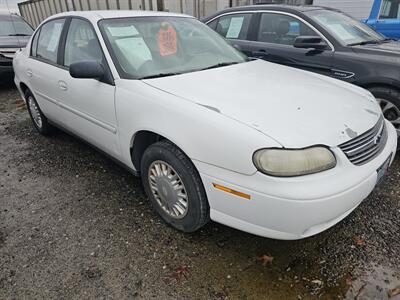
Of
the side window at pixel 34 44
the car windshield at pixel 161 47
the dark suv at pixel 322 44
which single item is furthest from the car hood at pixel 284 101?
the side window at pixel 34 44

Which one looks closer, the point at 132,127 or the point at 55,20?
the point at 132,127

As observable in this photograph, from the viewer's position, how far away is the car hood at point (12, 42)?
22.4 feet

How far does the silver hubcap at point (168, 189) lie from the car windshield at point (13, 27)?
6976mm

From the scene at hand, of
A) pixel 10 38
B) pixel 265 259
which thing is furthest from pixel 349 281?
pixel 10 38

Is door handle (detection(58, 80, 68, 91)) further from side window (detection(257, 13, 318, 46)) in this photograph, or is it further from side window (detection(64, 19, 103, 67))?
side window (detection(257, 13, 318, 46))

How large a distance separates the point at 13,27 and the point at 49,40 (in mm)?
5267

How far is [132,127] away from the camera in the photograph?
2416 millimetres

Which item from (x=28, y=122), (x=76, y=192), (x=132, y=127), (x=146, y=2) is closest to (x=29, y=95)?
(x=28, y=122)

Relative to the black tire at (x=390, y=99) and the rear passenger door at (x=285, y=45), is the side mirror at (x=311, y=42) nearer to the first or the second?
the rear passenger door at (x=285, y=45)

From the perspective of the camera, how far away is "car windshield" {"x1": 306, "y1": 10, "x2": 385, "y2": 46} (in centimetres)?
392

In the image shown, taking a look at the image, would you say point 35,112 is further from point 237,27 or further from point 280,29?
point 280,29

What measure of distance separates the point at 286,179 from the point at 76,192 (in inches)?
81.0

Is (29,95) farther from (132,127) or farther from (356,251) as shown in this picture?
(356,251)

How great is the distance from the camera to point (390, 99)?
3.41 m
